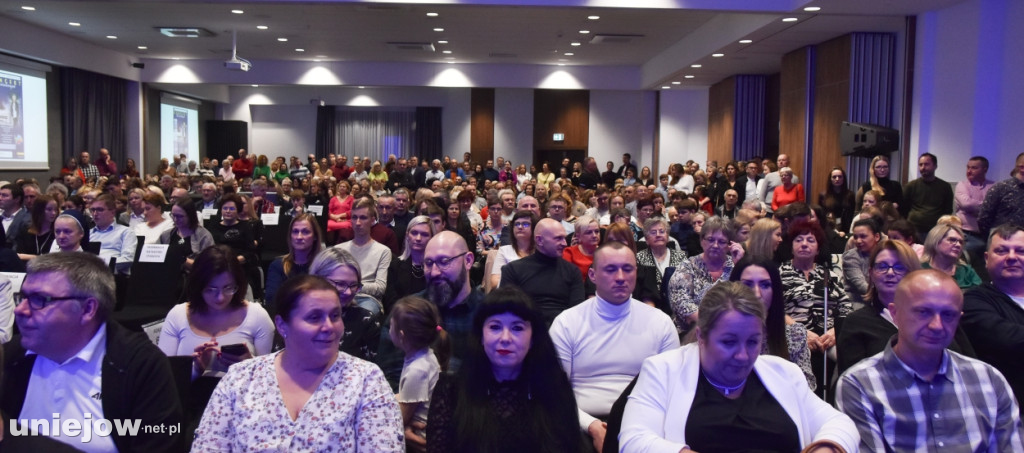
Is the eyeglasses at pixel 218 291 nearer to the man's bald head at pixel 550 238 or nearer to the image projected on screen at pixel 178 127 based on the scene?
the man's bald head at pixel 550 238

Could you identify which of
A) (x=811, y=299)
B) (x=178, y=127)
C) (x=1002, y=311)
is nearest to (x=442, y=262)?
(x=811, y=299)

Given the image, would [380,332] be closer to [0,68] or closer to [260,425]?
[260,425]

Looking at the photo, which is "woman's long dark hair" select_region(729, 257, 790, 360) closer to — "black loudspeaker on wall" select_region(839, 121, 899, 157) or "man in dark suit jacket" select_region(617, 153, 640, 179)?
"black loudspeaker on wall" select_region(839, 121, 899, 157)

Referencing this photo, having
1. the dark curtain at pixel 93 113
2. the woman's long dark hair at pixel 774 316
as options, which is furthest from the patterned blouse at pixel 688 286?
the dark curtain at pixel 93 113

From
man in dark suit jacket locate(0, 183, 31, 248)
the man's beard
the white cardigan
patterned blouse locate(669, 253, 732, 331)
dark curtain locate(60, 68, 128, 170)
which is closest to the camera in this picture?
the white cardigan

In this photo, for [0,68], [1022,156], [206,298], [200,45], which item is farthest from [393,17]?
[206,298]

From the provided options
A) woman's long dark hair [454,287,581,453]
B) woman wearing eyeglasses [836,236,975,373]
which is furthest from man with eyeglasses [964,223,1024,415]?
woman's long dark hair [454,287,581,453]

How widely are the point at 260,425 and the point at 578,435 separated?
3.03 feet

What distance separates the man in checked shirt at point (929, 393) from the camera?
7.80 ft

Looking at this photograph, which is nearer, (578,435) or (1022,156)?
(578,435)

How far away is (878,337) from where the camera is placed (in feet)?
10.1

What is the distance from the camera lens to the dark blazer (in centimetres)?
220

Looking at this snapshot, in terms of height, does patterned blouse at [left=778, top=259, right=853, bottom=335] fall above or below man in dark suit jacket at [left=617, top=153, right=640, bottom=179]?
below

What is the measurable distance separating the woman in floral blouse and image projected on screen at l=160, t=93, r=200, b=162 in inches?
704
